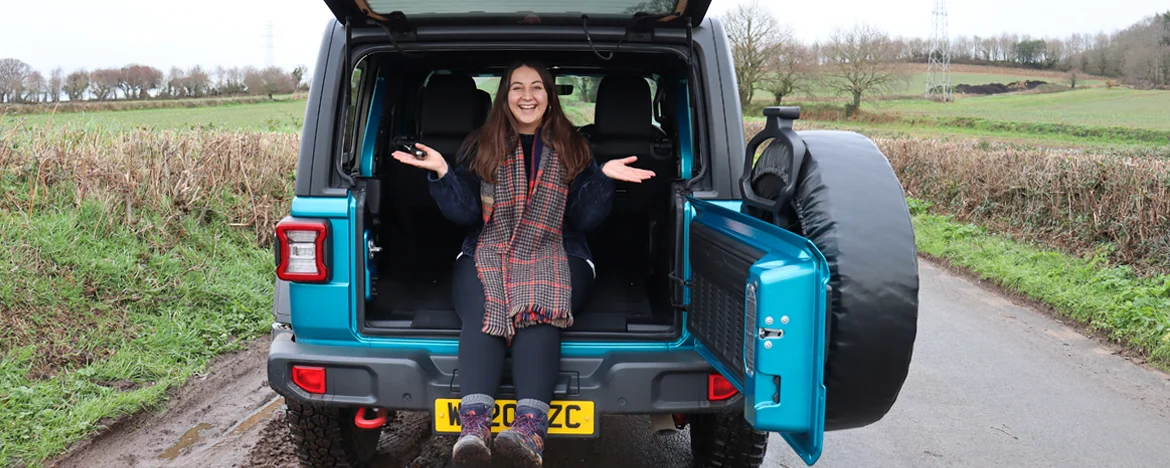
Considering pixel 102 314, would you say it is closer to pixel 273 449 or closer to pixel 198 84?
pixel 273 449

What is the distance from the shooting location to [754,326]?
2.17m

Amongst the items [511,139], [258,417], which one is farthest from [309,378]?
[258,417]

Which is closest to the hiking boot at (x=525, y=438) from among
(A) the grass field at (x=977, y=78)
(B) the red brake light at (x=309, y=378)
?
(B) the red brake light at (x=309, y=378)

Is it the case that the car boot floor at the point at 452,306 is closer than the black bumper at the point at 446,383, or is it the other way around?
the black bumper at the point at 446,383

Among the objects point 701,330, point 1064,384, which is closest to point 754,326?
point 701,330

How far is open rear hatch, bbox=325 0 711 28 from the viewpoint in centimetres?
286

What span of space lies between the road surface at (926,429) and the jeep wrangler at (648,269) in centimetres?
48

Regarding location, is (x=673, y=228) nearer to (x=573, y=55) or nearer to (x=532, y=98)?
(x=532, y=98)

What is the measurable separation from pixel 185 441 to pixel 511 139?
7.05 feet

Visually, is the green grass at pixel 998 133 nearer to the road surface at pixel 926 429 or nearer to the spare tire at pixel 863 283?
the road surface at pixel 926 429

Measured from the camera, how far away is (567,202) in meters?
3.35

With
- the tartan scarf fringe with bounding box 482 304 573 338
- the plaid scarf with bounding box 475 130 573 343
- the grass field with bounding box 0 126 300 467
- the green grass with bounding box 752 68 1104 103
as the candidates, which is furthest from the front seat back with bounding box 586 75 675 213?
the green grass with bounding box 752 68 1104 103

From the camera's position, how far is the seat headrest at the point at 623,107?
151 inches

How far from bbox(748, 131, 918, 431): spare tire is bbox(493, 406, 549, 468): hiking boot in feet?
3.03
